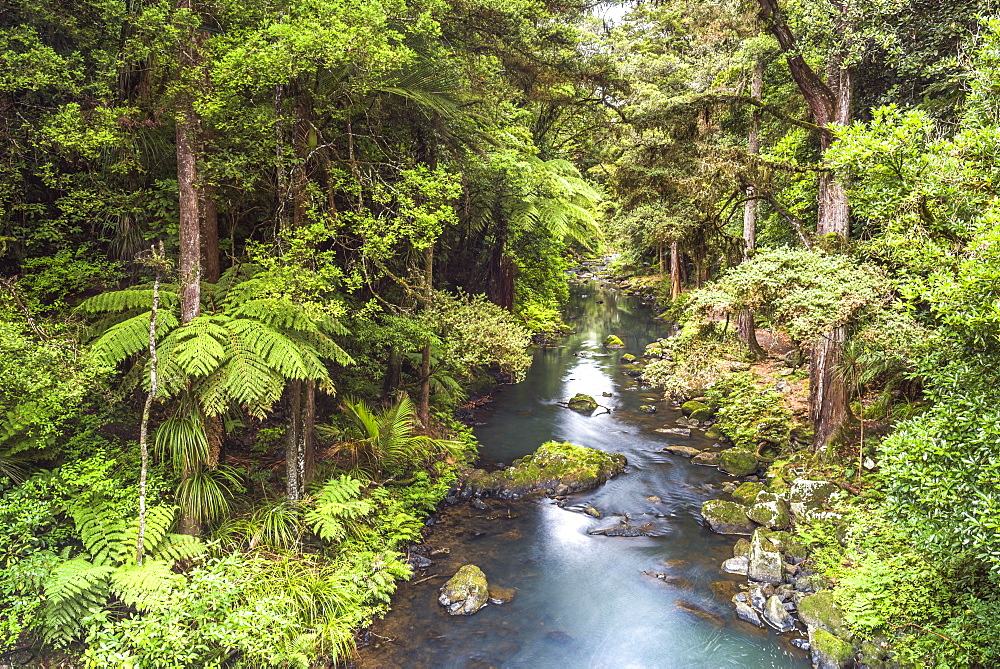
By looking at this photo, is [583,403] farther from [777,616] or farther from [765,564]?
[777,616]

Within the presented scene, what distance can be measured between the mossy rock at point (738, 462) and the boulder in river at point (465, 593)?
569 centimetres

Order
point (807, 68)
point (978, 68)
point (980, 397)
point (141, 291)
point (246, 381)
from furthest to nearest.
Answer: point (807, 68), point (141, 291), point (246, 381), point (978, 68), point (980, 397)

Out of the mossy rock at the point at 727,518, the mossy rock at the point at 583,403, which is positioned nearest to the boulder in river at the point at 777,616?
the mossy rock at the point at 727,518

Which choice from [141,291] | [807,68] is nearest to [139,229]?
[141,291]

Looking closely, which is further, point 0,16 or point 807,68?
point 807,68

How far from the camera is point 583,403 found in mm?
14836

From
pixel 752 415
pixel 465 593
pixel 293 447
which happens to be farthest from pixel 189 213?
pixel 752 415

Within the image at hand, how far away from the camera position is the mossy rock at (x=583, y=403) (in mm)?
14702

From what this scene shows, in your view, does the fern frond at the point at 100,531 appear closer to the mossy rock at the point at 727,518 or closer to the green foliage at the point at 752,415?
the mossy rock at the point at 727,518

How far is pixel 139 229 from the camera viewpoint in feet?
23.2

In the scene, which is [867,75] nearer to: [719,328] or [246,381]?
[719,328]

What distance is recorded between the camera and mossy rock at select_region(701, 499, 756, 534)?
8.78 meters

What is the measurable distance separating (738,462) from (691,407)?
3.39 metres

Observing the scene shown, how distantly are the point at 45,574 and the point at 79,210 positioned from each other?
397 centimetres
